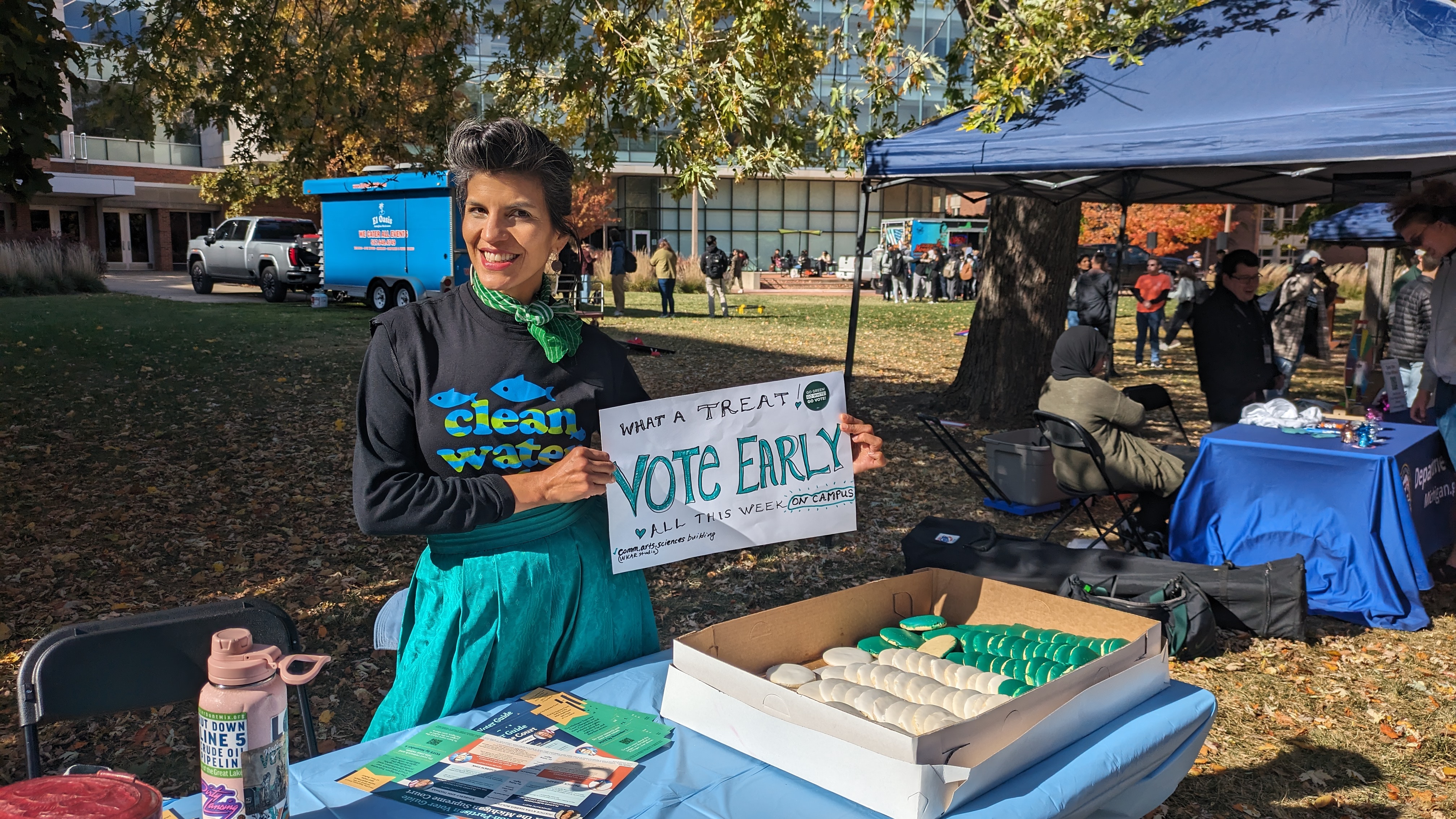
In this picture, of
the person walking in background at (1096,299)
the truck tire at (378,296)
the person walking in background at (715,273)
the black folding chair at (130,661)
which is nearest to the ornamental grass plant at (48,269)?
the truck tire at (378,296)

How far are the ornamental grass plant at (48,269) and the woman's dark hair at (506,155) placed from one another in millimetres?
23926

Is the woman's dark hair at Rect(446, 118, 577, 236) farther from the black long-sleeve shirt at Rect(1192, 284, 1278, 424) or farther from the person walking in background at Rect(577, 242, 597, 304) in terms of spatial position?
the person walking in background at Rect(577, 242, 597, 304)

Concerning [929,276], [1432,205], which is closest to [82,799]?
[1432,205]

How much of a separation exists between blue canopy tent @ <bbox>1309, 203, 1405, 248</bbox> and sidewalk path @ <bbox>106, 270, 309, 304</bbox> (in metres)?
19.9

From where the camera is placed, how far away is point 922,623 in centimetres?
228

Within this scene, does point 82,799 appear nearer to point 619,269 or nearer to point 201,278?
point 619,269

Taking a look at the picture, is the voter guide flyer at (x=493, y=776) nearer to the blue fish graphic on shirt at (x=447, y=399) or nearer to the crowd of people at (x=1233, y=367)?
the blue fish graphic on shirt at (x=447, y=399)

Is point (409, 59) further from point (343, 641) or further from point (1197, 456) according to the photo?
point (1197, 456)

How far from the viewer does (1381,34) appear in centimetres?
557

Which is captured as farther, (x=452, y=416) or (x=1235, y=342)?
(x=1235, y=342)

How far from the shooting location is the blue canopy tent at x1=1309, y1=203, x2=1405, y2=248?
12758 mm

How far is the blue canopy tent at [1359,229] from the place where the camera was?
1276 centimetres

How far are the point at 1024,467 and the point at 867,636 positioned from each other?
4.93 metres

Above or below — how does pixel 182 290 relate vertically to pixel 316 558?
above
